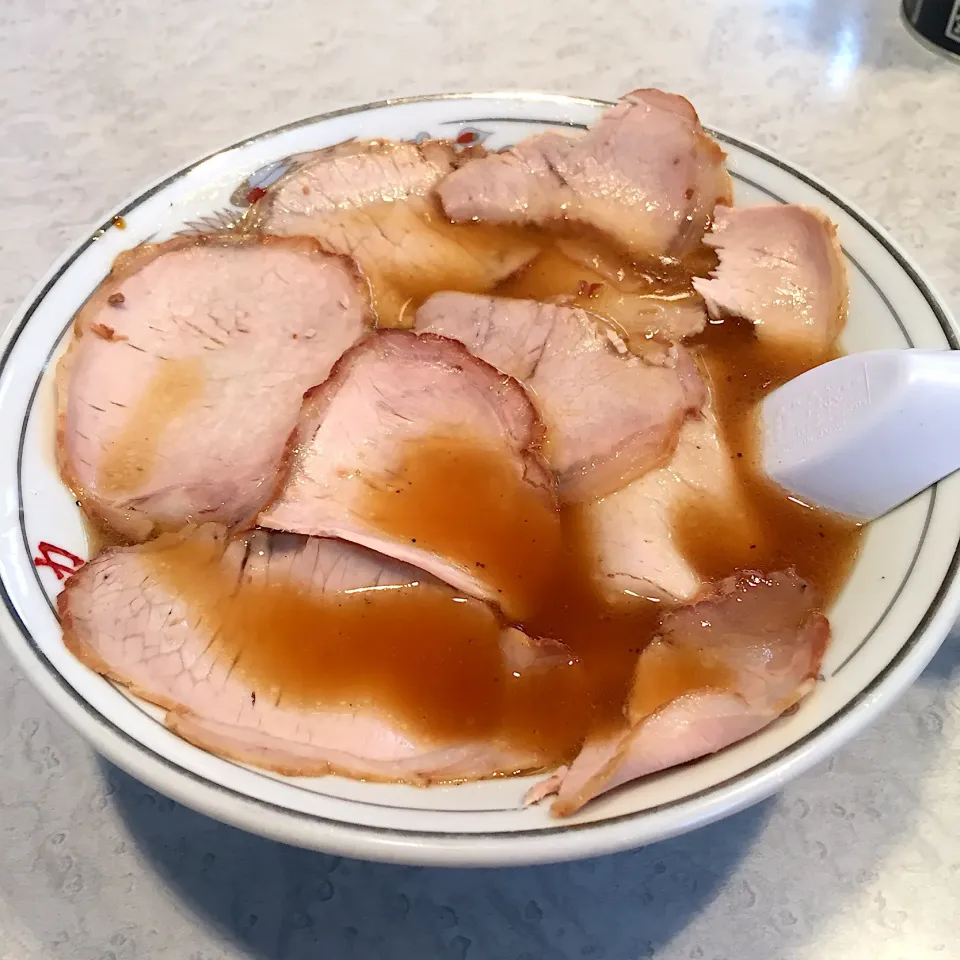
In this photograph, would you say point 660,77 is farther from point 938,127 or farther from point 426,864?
point 426,864

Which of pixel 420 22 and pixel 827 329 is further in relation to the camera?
pixel 420 22

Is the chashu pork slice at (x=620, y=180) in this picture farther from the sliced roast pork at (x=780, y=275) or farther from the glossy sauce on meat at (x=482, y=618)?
the glossy sauce on meat at (x=482, y=618)

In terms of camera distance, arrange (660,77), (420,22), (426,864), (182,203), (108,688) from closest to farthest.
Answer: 1. (426,864)
2. (108,688)
3. (182,203)
4. (660,77)
5. (420,22)

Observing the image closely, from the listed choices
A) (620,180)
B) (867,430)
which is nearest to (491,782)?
(867,430)

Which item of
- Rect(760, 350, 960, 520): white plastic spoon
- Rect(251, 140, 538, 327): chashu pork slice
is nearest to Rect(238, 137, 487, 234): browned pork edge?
Rect(251, 140, 538, 327): chashu pork slice

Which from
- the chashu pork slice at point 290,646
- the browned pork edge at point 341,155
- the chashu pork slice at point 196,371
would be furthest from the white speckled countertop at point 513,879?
the browned pork edge at point 341,155

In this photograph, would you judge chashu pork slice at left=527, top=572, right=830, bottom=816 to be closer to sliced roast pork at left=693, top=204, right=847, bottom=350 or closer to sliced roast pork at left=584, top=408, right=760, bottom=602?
sliced roast pork at left=584, top=408, right=760, bottom=602

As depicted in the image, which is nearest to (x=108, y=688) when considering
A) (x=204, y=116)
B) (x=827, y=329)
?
(x=827, y=329)

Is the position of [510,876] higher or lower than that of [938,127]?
lower
